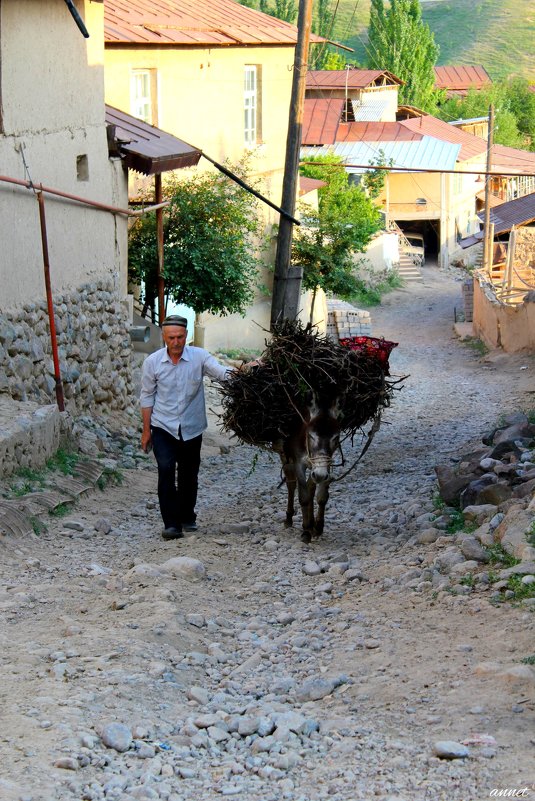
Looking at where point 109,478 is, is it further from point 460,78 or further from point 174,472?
point 460,78

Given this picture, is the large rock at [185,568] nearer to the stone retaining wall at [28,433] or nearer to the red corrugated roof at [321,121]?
the stone retaining wall at [28,433]

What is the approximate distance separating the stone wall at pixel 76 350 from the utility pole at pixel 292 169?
608cm

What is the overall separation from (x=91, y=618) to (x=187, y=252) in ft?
38.1

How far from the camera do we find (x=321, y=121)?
4338cm

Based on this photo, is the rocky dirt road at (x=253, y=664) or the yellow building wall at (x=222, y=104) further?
the yellow building wall at (x=222, y=104)

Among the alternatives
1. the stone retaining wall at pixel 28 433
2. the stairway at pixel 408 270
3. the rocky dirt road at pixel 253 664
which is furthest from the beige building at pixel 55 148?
the stairway at pixel 408 270

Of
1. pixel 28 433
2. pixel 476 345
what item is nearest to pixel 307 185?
pixel 476 345

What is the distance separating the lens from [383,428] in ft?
49.2

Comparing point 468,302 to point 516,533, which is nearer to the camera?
point 516,533

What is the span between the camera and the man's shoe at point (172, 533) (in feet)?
27.2

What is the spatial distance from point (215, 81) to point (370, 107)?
33661 millimetres

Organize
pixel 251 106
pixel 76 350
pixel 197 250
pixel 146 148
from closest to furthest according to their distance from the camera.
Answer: pixel 76 350
pixel 146 148
pixel 197 250
pixel 251 106

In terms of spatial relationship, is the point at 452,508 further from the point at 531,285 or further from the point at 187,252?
the point at 531,285

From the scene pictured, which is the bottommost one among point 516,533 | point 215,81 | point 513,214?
point 516,533
